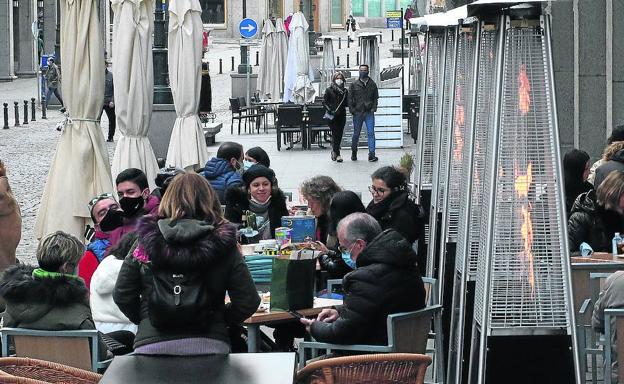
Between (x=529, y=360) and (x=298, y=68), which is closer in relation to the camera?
(x=529, y=360)

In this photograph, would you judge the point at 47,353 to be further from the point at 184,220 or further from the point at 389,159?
the point at 389,159

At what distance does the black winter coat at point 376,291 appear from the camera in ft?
27.1

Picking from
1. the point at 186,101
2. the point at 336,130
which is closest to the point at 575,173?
the point at 186,101

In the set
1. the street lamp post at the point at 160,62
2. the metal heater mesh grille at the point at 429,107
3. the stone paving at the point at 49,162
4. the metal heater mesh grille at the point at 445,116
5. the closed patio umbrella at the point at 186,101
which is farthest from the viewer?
the street lamp post at the point at 160,62

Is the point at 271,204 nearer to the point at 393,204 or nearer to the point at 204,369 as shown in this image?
the point at 393,204

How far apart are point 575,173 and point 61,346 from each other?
5795mm

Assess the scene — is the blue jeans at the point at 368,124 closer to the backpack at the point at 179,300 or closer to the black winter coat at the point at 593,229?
the black winter coat at the point at 593,229

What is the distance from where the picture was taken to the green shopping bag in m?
9.04

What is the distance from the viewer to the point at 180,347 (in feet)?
23.9

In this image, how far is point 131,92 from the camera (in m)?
14.6

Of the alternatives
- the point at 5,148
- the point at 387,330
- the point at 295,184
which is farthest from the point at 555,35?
the point at 5,148

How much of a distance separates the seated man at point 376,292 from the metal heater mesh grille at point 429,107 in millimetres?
5347

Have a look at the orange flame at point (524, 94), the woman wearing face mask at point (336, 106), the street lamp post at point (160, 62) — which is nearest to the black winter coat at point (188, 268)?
the orange flame at point (524, 94)

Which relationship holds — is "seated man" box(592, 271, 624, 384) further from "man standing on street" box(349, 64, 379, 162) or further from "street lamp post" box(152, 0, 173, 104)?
"man standing on street" box(349, 64, 379, 162)
